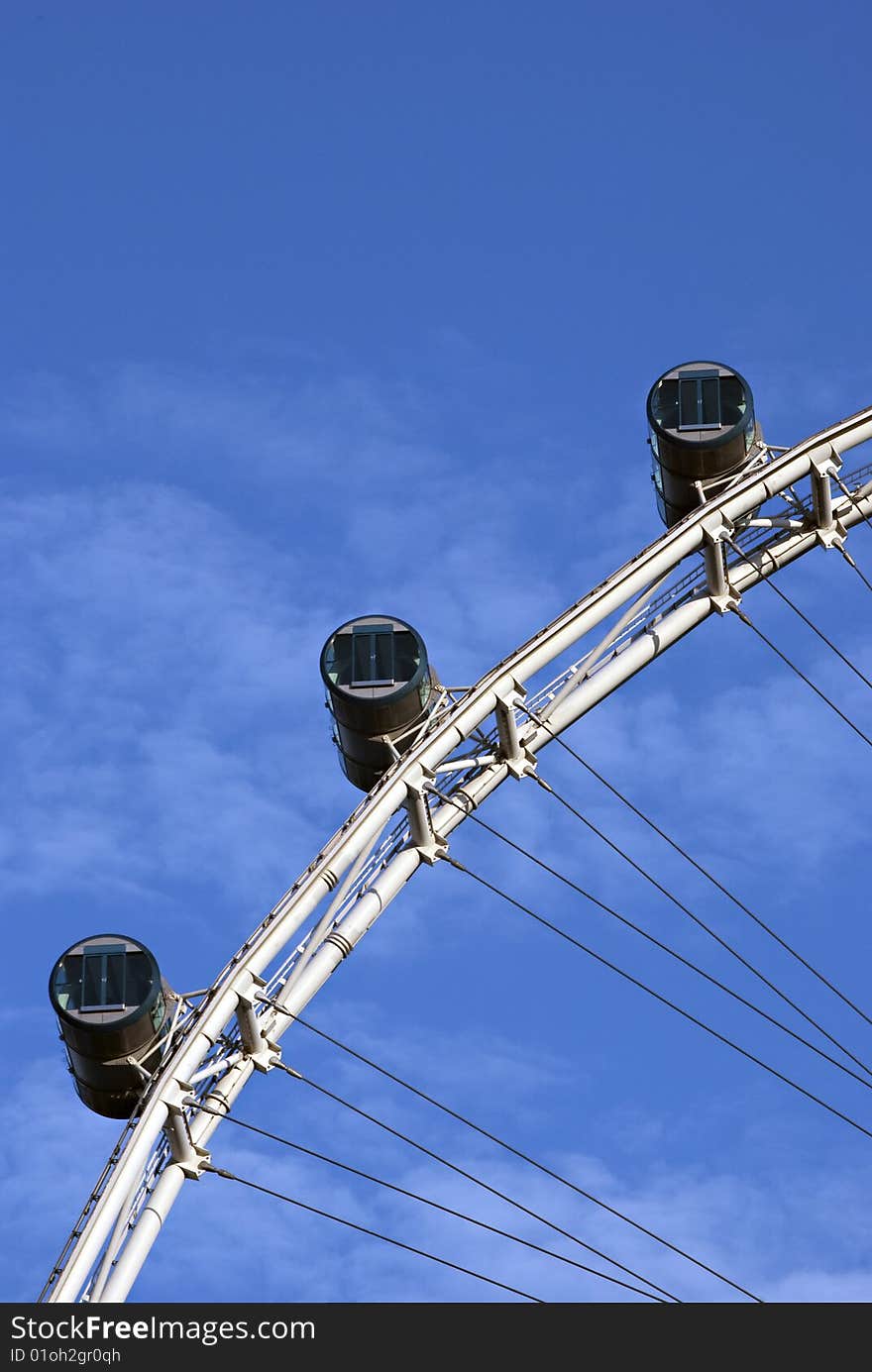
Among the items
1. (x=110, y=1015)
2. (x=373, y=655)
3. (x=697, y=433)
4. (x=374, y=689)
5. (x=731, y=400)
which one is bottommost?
(x=110, y=1015)

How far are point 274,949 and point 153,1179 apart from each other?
371 centimetres

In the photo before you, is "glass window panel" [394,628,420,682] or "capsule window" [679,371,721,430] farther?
"capsule window" [679,371,721,430]

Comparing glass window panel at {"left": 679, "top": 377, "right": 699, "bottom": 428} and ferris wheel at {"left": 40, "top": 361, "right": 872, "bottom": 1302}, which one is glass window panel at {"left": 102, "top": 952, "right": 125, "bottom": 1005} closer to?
ferris wheel at {"left": 40, "top": 361, "right": 872, "bottom": 1302}

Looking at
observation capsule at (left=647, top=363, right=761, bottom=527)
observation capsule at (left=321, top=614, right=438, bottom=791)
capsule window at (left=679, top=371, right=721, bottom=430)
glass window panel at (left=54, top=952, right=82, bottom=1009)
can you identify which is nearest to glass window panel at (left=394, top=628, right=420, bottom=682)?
observation capsule at (left=321, top=614, right=438, bottom=791)

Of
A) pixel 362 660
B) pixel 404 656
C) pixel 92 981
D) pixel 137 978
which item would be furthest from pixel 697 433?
pixel 92 981

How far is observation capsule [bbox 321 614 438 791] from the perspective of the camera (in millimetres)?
40812

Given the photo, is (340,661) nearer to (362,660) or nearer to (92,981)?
(362,660)

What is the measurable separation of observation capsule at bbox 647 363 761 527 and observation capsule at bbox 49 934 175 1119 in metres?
11.1

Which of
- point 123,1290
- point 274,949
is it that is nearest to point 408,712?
point 274,949

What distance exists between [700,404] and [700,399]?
87 millimetres

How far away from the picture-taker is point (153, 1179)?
1442 inches

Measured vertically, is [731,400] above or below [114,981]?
above

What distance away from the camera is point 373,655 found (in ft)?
136

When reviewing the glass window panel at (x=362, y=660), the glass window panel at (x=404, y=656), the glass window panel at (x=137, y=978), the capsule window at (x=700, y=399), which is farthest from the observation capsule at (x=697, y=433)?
the glass window panel at (x=137, y=978)
